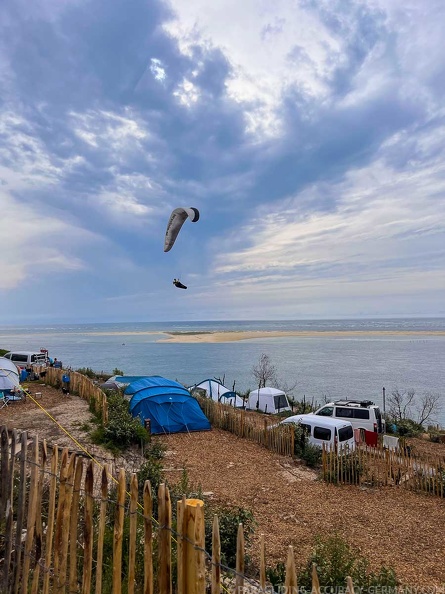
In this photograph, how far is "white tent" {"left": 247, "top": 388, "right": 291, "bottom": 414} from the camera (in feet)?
73.3

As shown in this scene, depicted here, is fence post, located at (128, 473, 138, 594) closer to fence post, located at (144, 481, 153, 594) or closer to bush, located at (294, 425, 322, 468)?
fence post, located at (144, 481, 153, 594)

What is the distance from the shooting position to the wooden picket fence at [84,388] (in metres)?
12.2

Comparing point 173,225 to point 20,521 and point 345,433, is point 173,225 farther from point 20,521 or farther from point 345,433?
point 345,433

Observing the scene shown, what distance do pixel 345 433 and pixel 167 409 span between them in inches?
237

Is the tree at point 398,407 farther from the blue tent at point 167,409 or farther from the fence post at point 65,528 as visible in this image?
the fence post at point 65,528

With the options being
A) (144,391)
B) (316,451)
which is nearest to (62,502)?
(316,451)

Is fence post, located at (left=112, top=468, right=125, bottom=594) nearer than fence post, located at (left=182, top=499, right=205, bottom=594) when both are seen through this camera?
No

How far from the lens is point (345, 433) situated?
40.4 ft

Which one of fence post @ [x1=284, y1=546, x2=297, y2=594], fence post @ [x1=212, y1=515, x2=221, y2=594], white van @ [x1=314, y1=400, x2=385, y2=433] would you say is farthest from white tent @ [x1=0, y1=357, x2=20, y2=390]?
fence post @ [x1=284, y1=546, x2=297, y2=594]

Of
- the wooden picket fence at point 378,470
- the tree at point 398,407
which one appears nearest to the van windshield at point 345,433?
the wooden picket fence at point 378,470

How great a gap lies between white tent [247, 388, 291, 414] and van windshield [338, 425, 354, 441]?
10.00 meters

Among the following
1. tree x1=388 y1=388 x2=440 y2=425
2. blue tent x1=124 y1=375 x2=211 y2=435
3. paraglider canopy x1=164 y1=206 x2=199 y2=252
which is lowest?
tree x1=388 y1=388 x2=440 y2=425

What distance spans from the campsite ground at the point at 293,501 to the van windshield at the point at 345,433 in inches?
74.4

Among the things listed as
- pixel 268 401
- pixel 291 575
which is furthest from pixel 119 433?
pixel 268 401
